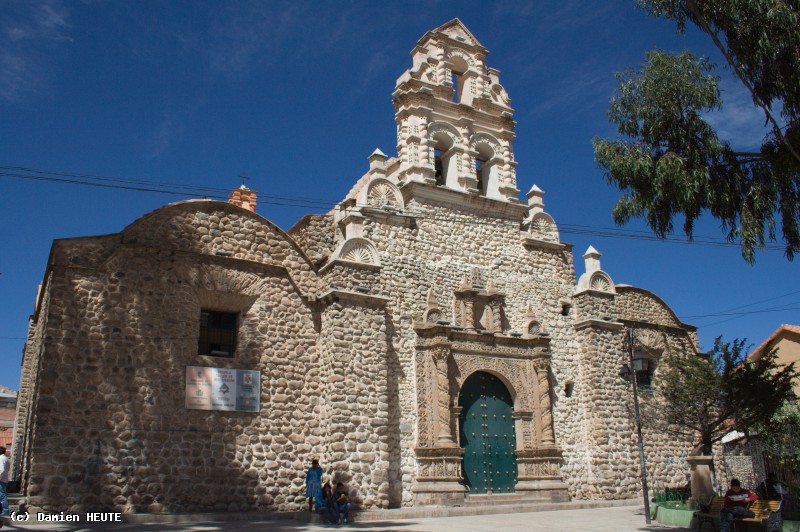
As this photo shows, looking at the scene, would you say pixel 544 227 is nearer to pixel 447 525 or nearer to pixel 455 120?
pixel 455 120

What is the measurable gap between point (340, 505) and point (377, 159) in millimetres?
8481

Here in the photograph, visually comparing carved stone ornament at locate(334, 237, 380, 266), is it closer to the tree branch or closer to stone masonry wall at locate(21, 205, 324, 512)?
stone masonry wall at locate(21, 205, 324, 512)

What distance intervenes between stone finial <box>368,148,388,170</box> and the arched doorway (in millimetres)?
5675

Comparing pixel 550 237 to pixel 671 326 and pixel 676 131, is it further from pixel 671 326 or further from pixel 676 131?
pixel 676 131

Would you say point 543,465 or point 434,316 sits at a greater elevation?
point 434,316

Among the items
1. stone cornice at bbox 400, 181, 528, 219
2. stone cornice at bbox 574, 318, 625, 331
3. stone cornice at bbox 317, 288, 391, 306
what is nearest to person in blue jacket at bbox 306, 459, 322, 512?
stone cornice at bbox 317, 288, 391, 306

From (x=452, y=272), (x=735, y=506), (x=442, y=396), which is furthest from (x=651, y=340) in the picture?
(x=735, y=506)

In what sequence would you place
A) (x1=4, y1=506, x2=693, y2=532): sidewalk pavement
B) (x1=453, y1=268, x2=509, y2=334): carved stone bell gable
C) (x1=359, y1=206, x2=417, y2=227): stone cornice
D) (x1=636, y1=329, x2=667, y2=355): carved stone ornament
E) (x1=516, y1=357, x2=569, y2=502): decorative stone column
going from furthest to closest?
(x1=636, y1=329, x2=667, y2=355): carved stone ornament
(x1=453, y1=268, x2=509, y2=334): carved stone bell gable
(x1=359, y1=206, x2=417, y2=227): stone cornice
(x1=516, y1=357, x2=569, y2=502): decorative stone column
(x1=4, y1=506, x2=693, y2=532): sidewalk pavement

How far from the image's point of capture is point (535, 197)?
1944 centimetres

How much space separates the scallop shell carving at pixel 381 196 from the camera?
16.6m

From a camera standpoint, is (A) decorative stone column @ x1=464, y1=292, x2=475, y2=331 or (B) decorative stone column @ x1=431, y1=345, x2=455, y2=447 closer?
(B) decorative stone column @ x1=431, y1=345, x2=455, y2=447

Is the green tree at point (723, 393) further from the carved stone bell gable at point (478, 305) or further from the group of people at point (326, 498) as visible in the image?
the group of people at point (326, 498)

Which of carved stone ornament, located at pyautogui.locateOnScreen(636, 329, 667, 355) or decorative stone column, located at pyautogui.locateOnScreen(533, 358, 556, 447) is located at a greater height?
carved stone ornament, located at pyautogui.locateOnScreen(636, 329, 667, 355)

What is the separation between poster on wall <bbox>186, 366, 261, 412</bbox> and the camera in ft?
42.4
